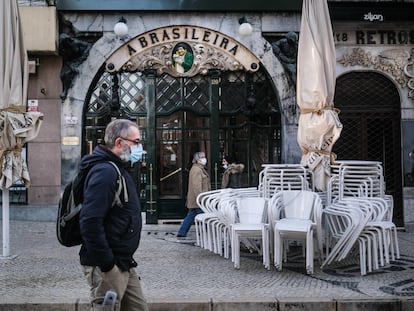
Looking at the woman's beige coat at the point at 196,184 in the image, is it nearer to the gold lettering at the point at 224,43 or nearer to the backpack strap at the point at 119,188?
the gold lettering at the point at 224,43

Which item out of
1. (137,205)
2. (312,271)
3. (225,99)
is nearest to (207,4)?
(225,99)

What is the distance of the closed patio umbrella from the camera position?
7.83m

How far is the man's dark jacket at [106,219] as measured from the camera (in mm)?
3543

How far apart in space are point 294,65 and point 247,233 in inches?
244

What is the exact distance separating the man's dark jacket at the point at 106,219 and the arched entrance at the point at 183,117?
8.32 m

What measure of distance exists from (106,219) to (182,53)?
9055 millimetres

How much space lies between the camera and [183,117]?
1235cm

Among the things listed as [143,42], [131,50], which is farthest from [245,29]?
[131,50]

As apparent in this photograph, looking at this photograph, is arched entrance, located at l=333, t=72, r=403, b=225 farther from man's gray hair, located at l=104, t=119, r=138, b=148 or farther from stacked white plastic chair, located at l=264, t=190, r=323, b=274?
man's gray hair, located at l=104, t=119, r=138, b=148

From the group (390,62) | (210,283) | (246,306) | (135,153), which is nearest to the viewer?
(135,153)

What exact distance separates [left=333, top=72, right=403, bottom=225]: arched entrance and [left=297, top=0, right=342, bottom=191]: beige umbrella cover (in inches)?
163

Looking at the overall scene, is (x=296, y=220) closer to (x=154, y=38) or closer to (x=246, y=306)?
(x=246, y=306)

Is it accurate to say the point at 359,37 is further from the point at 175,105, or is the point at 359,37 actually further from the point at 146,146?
the point at 146,146

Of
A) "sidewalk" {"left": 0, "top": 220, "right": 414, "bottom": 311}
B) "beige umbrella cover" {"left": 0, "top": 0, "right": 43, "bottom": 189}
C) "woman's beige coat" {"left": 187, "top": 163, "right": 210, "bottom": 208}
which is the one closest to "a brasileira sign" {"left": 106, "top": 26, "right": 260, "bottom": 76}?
"woman's beige coat" {"left": 187, "top": 163, "right": 210, "bottom": 208}
